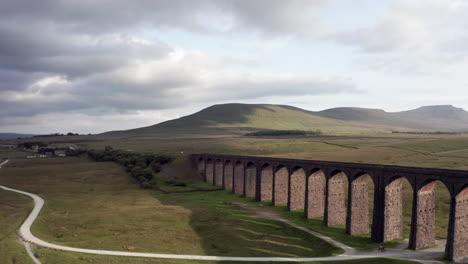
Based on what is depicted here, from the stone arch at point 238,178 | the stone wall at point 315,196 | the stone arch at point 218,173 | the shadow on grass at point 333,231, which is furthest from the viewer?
the stone arch at point 218,173

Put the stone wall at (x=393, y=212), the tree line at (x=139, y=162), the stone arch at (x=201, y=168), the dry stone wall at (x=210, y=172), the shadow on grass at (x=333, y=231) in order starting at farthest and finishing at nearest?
the stone arch at (x=201, y=168)
the tree line at (x=139, y=162)
the dry stone wall at (x=210, y=172)
the stone wall at (x=393, y=212)
the shadow on grass at (x=333, y=231)

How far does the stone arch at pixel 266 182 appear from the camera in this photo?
80188mm

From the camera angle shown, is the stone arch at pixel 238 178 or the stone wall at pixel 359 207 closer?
the stone wall at pixel 359 207

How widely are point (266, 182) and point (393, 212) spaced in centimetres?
3343

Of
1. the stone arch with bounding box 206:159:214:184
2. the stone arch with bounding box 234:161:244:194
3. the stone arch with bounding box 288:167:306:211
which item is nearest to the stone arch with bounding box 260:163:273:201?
the stone arch with bounding box 288:167:306:211

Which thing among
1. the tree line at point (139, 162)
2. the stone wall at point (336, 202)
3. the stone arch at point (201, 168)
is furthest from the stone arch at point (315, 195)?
the stone arch at point (201, 168)

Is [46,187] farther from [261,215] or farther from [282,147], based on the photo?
[282,147]

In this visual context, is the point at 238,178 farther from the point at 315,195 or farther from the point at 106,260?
the point at 106,260

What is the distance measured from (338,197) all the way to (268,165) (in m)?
21.1

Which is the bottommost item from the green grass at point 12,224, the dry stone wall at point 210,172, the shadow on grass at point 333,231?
the green grass at point 12,224

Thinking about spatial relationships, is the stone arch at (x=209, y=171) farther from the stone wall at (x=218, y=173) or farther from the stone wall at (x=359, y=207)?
the stone wall at (x=359, y=207)

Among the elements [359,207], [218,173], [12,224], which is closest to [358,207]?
[359,207]

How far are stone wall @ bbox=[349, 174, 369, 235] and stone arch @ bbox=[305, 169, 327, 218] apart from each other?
9474mm

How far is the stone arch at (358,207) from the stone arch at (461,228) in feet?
46.8
